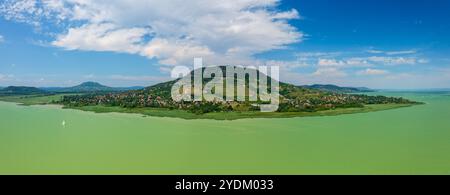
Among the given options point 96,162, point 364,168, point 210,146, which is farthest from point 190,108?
point 364,168

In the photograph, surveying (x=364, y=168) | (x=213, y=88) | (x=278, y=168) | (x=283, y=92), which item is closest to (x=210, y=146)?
(x=278, y=168)

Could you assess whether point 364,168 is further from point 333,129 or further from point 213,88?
point 213,88

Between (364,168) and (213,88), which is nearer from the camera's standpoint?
(364,168)
